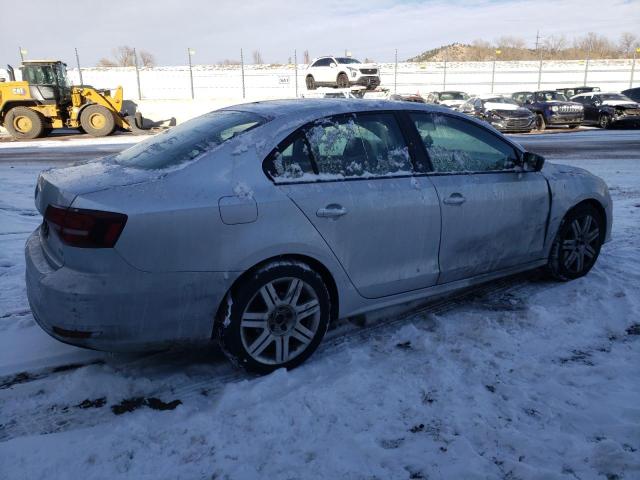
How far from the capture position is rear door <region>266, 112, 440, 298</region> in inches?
125

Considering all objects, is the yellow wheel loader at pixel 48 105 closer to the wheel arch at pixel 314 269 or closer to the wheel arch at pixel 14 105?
the wheel arch at pixel 14 105

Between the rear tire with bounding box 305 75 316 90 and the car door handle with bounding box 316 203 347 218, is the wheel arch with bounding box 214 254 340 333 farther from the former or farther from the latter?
the rear tire with bounding box 305 75 316 90

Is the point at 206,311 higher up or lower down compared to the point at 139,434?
higher up

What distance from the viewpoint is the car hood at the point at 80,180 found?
2.82 metres

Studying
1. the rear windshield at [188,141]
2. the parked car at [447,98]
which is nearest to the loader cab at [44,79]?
the parked car at [447,98]

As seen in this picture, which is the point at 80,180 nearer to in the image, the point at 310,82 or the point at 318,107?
the point at 318,107

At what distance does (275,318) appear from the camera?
10.2 feet

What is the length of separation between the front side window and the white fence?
2889cm

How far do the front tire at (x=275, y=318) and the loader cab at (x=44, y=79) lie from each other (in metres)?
20.4

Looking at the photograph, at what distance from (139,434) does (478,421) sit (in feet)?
5.45

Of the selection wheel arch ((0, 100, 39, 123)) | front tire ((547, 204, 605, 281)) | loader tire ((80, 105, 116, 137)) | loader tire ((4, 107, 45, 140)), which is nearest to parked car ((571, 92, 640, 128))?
loader tire ((80, 105, 116, 137))

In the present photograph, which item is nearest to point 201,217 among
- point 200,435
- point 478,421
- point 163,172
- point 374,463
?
point 163,172

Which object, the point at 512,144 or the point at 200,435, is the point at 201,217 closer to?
the point at 200,435

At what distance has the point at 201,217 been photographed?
2.79m
